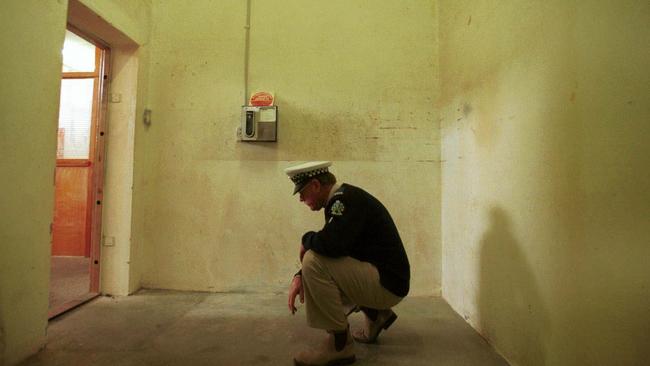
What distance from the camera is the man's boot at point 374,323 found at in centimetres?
160

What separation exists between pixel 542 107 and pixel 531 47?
0.94 ft

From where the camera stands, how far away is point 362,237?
146 centimetres

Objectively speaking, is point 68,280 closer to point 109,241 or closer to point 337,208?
point 109,241

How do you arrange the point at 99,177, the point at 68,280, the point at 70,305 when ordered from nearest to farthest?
the point at 70,305, the point at 99,177, the point at 68,280

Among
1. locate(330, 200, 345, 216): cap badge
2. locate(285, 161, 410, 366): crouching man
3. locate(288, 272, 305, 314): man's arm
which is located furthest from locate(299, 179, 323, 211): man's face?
locate(288, 272, 305, 314): man's arm

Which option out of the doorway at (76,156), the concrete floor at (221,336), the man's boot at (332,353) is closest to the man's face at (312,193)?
the man's boot at (332,353)

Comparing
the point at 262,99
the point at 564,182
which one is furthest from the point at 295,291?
the point at 262,99

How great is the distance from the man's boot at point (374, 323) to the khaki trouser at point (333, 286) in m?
0.21

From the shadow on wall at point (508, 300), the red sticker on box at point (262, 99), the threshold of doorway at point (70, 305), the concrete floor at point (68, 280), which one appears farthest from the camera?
the red sticker on box at point (262, 99)

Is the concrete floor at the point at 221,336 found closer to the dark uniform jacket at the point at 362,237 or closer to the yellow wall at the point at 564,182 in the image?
the yellow wall at the point at 564,182

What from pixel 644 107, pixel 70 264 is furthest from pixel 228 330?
pixel 70 264

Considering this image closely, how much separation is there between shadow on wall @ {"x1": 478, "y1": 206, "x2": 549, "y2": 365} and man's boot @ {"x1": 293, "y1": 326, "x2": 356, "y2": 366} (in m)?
0.72

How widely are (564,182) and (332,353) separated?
114 centimetres

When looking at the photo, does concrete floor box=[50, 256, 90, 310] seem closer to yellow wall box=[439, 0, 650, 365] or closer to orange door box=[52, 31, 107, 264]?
orange door box=[52, 31, 107, 264]
